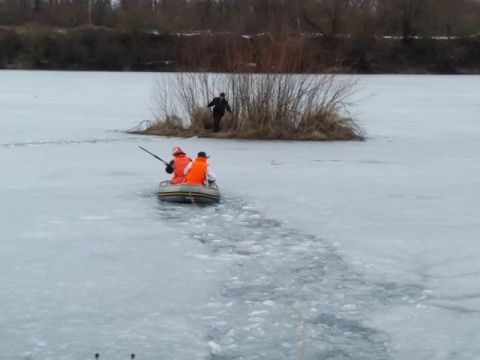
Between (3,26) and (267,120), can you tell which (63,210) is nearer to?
(267,120)

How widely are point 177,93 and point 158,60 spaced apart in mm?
32492

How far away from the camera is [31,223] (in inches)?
354

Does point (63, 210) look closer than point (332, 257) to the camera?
No

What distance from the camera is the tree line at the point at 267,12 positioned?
4788 centimetres

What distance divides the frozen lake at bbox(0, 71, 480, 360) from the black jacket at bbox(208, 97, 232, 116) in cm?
298

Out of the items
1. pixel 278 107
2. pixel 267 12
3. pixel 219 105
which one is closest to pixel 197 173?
pixel 219 105

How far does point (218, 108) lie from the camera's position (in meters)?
18.6

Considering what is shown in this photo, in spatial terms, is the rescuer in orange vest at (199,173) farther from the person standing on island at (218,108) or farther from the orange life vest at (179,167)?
the person standing on island at (218,108)

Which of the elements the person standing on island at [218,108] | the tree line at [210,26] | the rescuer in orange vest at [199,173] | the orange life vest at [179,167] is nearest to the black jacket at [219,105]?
the person standing on island at [218,108]

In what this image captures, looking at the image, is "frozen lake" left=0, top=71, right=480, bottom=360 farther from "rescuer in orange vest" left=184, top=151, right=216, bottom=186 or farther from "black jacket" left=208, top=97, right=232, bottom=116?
"black jacket" left=208, top=97, right=232, bottom=116

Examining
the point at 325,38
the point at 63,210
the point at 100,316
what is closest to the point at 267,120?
the point at 63,210

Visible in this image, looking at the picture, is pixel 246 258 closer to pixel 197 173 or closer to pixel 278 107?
pixel 197 173

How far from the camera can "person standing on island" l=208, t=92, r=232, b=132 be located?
60.6ft

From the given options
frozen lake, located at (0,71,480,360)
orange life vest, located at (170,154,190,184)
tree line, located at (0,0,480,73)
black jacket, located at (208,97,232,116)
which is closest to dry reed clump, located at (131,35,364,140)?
black jacket, located at (208,97,232,116)
